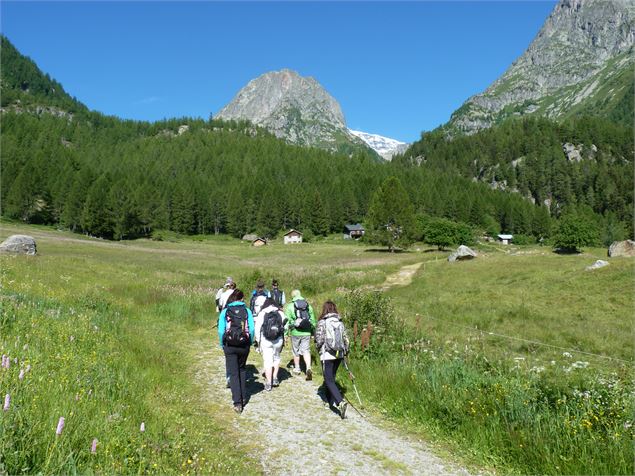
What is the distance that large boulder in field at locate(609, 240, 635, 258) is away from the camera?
4575 cm

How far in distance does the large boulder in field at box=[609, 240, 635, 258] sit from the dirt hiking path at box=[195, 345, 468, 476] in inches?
1961

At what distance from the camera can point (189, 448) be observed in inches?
226

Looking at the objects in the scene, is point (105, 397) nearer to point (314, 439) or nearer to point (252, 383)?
point (314, 439)

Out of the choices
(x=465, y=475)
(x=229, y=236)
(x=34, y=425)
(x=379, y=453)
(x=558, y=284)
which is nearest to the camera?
(x=34, y=425)

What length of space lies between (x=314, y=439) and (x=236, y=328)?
9.88 feet

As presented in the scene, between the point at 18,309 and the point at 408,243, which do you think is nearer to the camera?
the point at 18,309

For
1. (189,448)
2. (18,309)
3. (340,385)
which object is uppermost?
(18,309)

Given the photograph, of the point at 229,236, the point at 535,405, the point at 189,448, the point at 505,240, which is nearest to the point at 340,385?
the point at 535,405

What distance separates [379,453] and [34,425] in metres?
5.12

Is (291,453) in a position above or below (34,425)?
below

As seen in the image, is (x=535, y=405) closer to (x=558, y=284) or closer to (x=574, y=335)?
(x=574, y=335)

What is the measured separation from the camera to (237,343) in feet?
29.3

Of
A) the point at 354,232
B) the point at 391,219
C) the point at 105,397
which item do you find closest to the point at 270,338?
the point at 105,397

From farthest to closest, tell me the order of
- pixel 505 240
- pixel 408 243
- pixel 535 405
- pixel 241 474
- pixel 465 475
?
1. pixel 505 240
2. pixel 408 243
3. pixel 535 405
4. pixel 465 475
5. pixel 241 474
